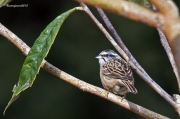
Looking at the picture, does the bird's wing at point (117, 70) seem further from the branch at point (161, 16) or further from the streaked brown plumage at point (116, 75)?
the branch at point (161, 16)

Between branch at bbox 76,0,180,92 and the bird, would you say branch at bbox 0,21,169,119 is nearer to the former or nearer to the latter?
branch at bbox 76,0,180,92

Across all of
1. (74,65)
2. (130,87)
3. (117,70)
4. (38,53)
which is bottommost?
(74,65)

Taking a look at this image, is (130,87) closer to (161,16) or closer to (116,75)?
(116,75)

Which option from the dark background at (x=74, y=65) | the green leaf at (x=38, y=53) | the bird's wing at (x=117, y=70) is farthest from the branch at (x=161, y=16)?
the dark background at (x=74, y=65)

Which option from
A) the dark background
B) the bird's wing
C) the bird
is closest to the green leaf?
the bird

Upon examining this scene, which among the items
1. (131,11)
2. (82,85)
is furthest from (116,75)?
(131,11)
